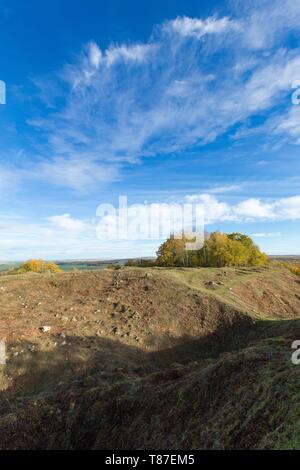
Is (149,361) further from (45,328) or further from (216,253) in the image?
(216,253)

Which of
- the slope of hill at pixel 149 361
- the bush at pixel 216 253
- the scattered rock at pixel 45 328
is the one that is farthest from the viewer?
the bush at pixel 216 253

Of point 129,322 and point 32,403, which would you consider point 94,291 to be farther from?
point 32,403

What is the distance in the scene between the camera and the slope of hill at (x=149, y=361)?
21.3 ft

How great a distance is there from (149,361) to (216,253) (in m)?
56.3

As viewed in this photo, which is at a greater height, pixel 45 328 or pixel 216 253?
pixel 216 253

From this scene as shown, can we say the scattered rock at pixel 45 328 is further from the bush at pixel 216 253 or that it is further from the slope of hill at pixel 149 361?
the bush at pixel 216 253

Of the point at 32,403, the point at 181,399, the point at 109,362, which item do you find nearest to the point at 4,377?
the point at 109,362

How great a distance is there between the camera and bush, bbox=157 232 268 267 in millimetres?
71906

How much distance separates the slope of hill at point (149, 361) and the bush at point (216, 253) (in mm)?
30807

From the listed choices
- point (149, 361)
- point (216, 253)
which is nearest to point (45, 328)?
point (149, 361)

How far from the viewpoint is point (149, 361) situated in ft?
61.7

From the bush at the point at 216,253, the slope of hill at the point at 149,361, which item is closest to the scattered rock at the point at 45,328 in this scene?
the slope of hill at the point at 149,361

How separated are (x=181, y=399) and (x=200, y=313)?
16926 mm

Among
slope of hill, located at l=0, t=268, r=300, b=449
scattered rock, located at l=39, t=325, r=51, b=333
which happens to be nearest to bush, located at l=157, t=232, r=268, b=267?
slope of hill, located at l=0, t=268, r=300, b=449
